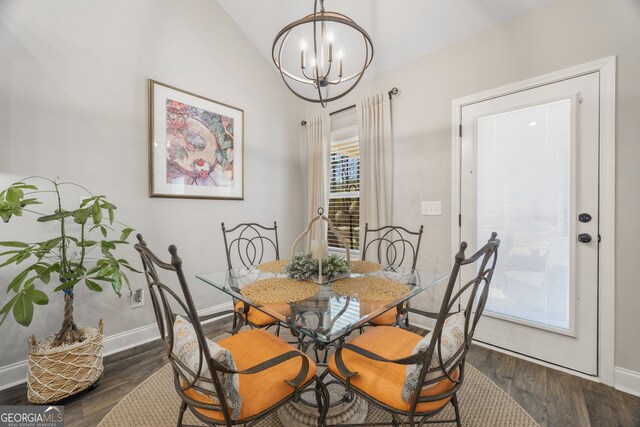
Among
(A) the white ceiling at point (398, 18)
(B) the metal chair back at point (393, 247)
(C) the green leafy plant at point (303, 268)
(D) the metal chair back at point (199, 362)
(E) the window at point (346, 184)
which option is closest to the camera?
(D) the metal chair back at point (199, 362)

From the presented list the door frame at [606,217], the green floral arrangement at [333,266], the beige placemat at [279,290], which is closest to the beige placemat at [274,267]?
the beige placemat at [279,290]

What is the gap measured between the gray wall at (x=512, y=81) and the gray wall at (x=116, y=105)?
4.61 feet

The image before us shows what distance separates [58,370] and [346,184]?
2827 mm

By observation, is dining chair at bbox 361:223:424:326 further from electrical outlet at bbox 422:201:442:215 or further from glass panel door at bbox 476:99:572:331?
glass panel door at bbox 476:99:572:331

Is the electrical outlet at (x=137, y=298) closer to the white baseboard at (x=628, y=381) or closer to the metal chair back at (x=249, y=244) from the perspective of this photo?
the metal chair back at (x=249, y=244)

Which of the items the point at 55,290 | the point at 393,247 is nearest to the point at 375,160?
the point at 393,247

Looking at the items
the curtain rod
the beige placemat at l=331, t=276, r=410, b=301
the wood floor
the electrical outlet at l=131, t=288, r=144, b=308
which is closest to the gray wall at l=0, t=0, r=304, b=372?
the electrical outlet at l=131, t=288, r=144, b=308

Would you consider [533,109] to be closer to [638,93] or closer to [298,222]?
[638,93]

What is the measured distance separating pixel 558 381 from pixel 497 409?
2.07 ft

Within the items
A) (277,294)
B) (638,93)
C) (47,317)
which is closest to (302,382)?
(277,294)

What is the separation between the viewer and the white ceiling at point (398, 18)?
7.09 feet

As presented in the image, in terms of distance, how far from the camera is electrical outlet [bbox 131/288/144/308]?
2264 millimetres

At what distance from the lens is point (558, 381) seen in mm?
1793

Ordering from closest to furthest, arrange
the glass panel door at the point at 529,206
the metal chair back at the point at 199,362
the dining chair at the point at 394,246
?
the metal chair back at the point at 199,362 → the glass panel door at the point at 529,206 → the dining chair at the point at 394,246
